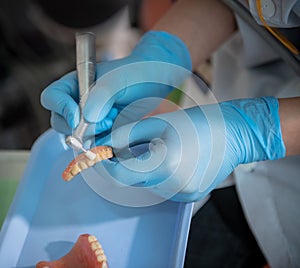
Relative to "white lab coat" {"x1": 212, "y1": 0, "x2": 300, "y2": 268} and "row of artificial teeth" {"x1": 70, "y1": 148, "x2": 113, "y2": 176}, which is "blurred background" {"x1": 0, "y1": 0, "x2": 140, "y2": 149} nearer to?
"white lab coat" {"x1": 212, "y1": 0, "x2": 300, "y2": 268}

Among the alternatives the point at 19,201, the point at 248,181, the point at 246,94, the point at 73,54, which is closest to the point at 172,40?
the point at 246,94

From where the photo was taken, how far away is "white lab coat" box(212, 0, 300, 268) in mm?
845

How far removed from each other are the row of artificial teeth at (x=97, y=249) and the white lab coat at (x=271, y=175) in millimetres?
339

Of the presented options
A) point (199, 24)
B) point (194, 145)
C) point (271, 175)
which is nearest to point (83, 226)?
point (194, 145)

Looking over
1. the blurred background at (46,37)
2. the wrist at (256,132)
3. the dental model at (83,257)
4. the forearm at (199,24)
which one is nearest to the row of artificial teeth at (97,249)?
the dental model at (83,257)

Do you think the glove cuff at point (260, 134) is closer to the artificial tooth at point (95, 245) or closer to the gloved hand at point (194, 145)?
the gloved hand at point (194, 145)

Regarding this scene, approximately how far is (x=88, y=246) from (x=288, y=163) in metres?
0.39

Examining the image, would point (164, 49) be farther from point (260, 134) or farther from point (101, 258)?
point (101, 258)

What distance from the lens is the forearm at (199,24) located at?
97 centimetres

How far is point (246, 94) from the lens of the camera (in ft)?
3.21

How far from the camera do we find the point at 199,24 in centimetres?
98

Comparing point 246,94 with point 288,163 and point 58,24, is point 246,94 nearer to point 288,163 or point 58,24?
point 288,163

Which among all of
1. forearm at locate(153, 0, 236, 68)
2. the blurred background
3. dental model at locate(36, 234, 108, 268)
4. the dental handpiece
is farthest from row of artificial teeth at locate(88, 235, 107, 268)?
the blurred background

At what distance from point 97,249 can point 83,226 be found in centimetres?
9
